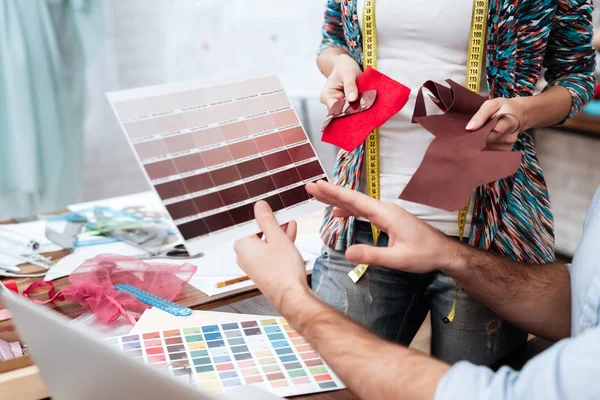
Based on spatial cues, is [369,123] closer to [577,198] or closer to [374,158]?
[374,158]

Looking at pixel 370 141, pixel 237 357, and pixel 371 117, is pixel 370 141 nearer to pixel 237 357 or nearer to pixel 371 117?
pixel 371 117

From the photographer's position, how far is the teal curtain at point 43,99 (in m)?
2.68

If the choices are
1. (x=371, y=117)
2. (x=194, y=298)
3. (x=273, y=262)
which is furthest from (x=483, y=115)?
(x=194, y=298)

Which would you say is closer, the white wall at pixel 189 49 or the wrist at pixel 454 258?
the wrist at pixel 454 258

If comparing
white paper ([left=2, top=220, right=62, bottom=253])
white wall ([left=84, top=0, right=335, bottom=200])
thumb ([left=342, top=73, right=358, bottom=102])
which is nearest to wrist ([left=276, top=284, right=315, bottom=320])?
thumb ([left=342, top=73, right=358, bottom=102])

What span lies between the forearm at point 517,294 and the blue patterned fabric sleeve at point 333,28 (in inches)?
23.2

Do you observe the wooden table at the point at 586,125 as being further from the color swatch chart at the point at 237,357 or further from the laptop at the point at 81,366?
the laptop at the point at 81,366

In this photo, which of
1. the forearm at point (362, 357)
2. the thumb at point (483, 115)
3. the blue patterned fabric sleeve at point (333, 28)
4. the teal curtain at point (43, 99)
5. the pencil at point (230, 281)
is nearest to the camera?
the forearm at point (362, 357)

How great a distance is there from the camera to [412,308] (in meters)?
1.29

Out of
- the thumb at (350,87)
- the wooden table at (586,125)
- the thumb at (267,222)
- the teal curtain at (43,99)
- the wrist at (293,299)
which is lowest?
the wooden table at (586,125)

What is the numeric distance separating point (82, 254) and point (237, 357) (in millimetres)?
632

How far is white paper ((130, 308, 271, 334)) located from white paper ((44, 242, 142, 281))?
1.09ft

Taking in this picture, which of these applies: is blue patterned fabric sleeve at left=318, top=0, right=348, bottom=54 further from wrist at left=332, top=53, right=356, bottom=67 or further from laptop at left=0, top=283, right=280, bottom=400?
laptop at left=0, top=283, right=280, bottom=400

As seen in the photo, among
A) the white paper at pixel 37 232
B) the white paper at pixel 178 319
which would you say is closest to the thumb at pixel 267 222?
the white paper at pixel 178 319
